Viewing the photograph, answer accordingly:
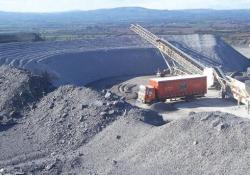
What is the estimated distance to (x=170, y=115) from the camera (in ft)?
107

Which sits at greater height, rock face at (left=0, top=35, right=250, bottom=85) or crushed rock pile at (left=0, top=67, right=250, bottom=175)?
crushed rock pile at (left=0, top=67, right=250, bottom=175)

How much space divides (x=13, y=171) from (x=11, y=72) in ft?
45.4

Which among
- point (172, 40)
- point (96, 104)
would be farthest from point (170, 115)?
point (172, 40)

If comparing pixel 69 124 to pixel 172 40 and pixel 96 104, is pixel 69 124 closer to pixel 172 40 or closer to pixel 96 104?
pixel 96 104

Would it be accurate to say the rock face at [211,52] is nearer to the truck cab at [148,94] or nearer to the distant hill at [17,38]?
the distant hill at [17,38]

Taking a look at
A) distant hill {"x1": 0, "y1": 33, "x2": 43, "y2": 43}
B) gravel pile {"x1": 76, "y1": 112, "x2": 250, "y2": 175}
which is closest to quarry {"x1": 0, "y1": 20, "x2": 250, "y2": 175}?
gravel pile {"x1": 76, "y1": 112, "x2": 250, "y2": 175}

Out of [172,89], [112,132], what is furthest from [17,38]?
[112,132]

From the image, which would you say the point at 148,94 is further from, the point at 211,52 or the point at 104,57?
the point at 211,52

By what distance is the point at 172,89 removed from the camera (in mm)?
36188

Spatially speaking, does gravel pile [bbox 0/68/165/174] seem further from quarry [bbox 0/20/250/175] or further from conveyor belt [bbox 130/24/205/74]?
conveyor belt [bbox 130/24/205/74]

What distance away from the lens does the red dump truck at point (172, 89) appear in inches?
1411

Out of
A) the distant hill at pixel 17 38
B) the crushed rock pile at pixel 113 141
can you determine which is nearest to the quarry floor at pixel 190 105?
the crushed rock pile at pixel 113 141

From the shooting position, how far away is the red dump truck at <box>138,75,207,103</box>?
3584 cm

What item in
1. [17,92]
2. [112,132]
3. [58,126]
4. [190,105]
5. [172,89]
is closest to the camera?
[112,132]
